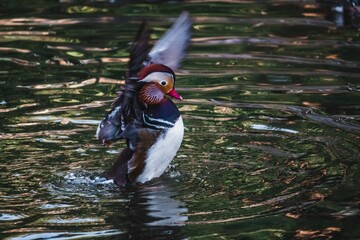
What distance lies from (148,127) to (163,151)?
0.24 metres

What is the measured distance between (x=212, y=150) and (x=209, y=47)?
403cm

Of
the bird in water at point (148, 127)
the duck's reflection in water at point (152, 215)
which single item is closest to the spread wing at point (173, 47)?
the bird in water at point (148, 127)

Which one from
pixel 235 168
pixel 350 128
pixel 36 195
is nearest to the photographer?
pixel 36 195

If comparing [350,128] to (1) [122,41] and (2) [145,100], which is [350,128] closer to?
(2) [145,100]

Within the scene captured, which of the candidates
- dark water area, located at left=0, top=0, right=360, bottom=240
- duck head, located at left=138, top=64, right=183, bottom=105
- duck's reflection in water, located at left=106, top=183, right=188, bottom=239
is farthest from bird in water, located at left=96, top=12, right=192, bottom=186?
duck's reflection in water, located at left=106, top=183, right=188, bottom=239

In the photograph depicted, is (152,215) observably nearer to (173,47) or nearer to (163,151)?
(163,151)

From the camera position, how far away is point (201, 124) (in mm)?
8852

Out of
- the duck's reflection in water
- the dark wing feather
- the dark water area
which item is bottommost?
the duck's reflection in water

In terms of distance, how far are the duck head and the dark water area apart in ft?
2.02

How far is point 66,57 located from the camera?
11.5 m

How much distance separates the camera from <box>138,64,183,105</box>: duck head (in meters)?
7.14

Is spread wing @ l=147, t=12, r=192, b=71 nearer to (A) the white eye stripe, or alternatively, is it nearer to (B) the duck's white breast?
(A) the white eye stripe

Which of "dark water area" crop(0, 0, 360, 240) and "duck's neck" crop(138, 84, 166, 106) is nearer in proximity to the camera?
"dark water area" crop(0, 0, 360, 240)

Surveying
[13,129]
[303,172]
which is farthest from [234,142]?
[13,129]
